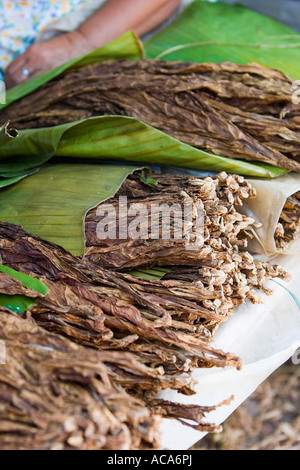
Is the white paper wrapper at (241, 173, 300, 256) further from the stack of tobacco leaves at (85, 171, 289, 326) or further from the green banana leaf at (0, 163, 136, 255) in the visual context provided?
the green banana leaf at (0, 163, 136, 255)

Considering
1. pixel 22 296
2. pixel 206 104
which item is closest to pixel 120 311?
pixel 22 296

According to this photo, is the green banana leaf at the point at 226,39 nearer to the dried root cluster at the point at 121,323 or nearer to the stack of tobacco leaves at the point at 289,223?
the stack of tobacco leaves at the point at 289,223

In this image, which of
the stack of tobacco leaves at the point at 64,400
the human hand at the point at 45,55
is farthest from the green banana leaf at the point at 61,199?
the human hand at the point at 45,55

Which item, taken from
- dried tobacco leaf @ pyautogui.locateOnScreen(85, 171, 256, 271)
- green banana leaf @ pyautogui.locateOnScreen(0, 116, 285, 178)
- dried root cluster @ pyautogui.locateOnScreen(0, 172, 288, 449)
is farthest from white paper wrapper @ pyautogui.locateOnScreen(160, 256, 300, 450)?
green banana leaf @ pyautogui.locateOnScreen(0, 116, 285, 178)

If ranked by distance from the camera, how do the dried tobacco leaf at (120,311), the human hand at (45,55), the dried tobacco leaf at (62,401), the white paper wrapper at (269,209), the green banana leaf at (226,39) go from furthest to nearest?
the human hand at (45,55) < the green banana leaf at (226,39) < the white paper wrapper at (269,209) < the dried tobacco leaf at (120,311) < the dried tobacco leaf at (62,401)

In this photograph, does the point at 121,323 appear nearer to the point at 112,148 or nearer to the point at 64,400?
the point at 64,400

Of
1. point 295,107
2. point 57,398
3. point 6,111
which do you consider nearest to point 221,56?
point 295,107
